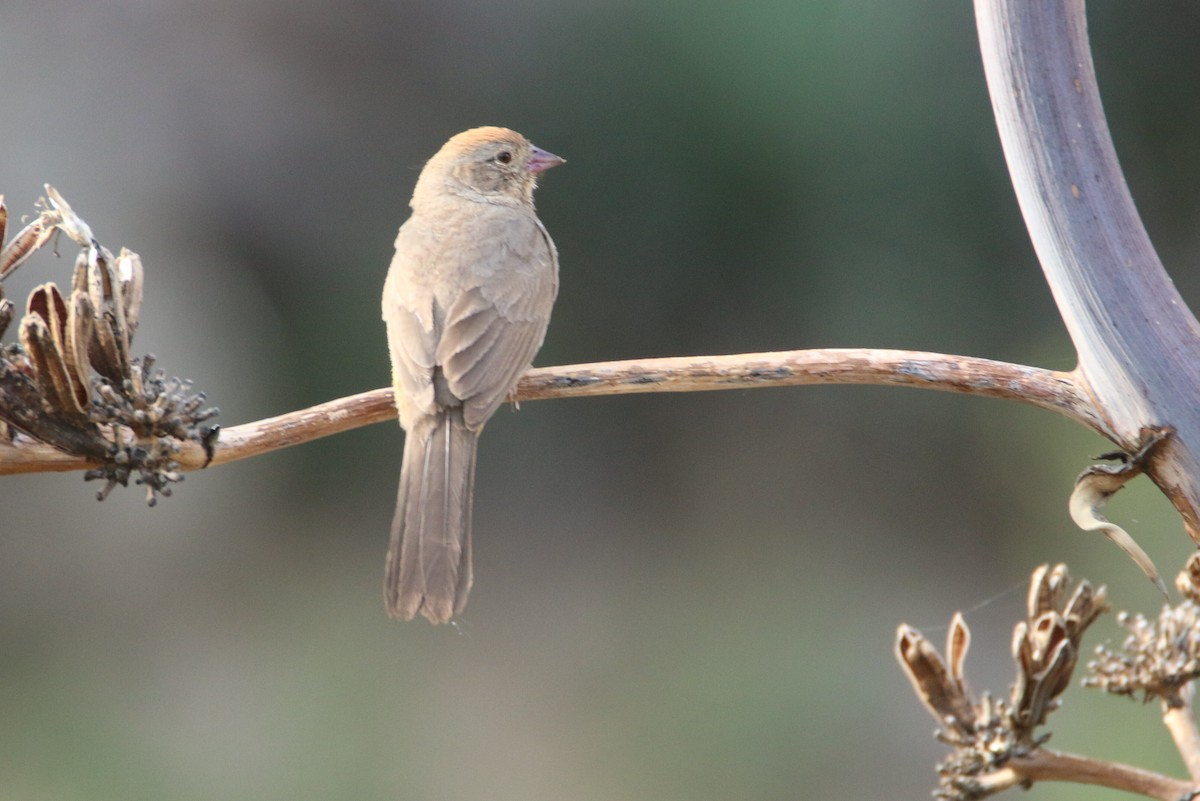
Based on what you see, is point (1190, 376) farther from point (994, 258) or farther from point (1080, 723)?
point (994, 258)

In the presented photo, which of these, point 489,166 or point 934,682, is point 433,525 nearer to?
point 934,682

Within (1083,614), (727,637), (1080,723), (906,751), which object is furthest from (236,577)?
(1083,614)

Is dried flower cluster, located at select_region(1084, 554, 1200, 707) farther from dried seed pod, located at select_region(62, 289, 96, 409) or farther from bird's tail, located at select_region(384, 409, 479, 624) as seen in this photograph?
dried seed pod, located at select_region(62, 289, 96, 409)

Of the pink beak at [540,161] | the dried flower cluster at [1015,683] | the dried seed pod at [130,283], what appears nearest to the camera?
the dried flower cluster at [1015,683]

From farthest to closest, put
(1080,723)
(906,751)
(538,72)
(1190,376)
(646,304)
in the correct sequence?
(646,304) < (538,72) < (906,751) < (1080,723) < (1190,376)

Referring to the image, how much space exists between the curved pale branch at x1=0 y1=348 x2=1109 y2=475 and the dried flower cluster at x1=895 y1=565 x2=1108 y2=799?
262mm

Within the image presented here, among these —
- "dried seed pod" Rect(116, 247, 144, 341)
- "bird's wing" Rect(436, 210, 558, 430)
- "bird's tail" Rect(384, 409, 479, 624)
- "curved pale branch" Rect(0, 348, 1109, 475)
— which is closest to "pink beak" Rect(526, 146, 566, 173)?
"bird's wing" Rect(436, 210, 558, 430)

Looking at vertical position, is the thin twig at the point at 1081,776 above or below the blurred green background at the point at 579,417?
below

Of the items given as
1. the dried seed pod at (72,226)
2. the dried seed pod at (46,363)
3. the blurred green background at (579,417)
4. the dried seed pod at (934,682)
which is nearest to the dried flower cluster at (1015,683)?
the dried seed pod at (934,682)

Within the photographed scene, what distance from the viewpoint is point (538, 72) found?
626 centimetres

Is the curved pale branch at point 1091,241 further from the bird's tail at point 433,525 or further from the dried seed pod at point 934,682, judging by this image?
the bird's tail at point 433,525

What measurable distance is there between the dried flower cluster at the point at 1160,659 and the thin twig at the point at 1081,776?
129 millimetres

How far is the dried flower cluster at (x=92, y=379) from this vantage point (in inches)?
63.4

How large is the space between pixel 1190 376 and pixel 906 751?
458 centimetres
